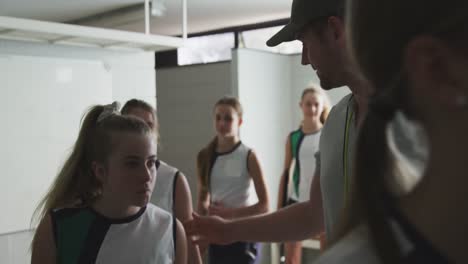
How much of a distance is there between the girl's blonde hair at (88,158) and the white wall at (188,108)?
345 cm

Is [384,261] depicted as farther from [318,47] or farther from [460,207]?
[318,47]

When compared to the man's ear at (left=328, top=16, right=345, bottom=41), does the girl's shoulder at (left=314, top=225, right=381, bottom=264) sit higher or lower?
lower

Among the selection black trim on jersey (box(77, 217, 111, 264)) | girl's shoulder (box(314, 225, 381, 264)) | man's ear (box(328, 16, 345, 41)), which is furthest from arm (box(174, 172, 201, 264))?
girl's shoulder (box(314, 225, 381, 264))

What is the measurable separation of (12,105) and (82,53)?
70 centimetres

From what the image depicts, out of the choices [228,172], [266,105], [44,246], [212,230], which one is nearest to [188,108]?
[266,105]

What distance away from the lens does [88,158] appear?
1.92m

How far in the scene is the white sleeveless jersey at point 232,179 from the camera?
11.9ft

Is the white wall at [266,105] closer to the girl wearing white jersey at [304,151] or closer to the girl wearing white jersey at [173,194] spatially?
the girl wearing white jersey at [304,151]

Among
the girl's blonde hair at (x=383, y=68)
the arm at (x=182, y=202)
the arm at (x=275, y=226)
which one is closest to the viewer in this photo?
the girl's blonde hair at (x=383, y=68)

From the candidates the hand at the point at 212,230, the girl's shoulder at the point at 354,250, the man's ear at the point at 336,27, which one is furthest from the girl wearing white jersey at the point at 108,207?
the girl's shoulder at the point at 354,250

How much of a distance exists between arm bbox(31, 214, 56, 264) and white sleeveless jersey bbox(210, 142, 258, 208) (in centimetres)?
201

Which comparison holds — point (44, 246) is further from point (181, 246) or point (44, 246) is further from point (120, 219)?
point (181, 246)

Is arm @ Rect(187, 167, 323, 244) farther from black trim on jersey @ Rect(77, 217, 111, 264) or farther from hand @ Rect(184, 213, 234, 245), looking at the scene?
black trim on jersey @ Rect(77, 217, 111, 264)

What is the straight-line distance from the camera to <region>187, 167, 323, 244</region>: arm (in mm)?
1463
